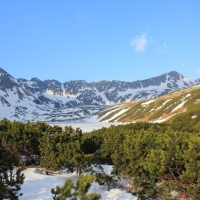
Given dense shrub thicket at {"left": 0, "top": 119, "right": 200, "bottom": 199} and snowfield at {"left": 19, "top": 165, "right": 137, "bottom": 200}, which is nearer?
dense shrub thicket at {"left": 0, "top": 119, "right": 200, "bottom": 199}

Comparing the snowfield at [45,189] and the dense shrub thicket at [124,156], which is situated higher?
the dense shrub thicket at [124,156]

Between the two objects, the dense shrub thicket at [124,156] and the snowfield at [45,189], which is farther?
the snowfield at [45,189]

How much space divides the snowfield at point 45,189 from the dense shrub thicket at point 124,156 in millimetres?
770

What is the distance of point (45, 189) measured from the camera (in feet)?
56.1

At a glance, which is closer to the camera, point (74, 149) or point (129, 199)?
point (129, 199)

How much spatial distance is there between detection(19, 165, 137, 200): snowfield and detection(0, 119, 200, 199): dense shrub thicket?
77cm

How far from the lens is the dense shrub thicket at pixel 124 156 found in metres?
14.1

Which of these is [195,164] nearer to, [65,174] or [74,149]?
[74,149]

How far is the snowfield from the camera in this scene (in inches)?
630

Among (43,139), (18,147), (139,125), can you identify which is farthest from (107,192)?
(139,125)

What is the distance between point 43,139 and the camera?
2120 centimetres

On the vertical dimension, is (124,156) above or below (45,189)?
above

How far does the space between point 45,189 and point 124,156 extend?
6.28 m

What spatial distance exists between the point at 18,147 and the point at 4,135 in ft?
5.65
